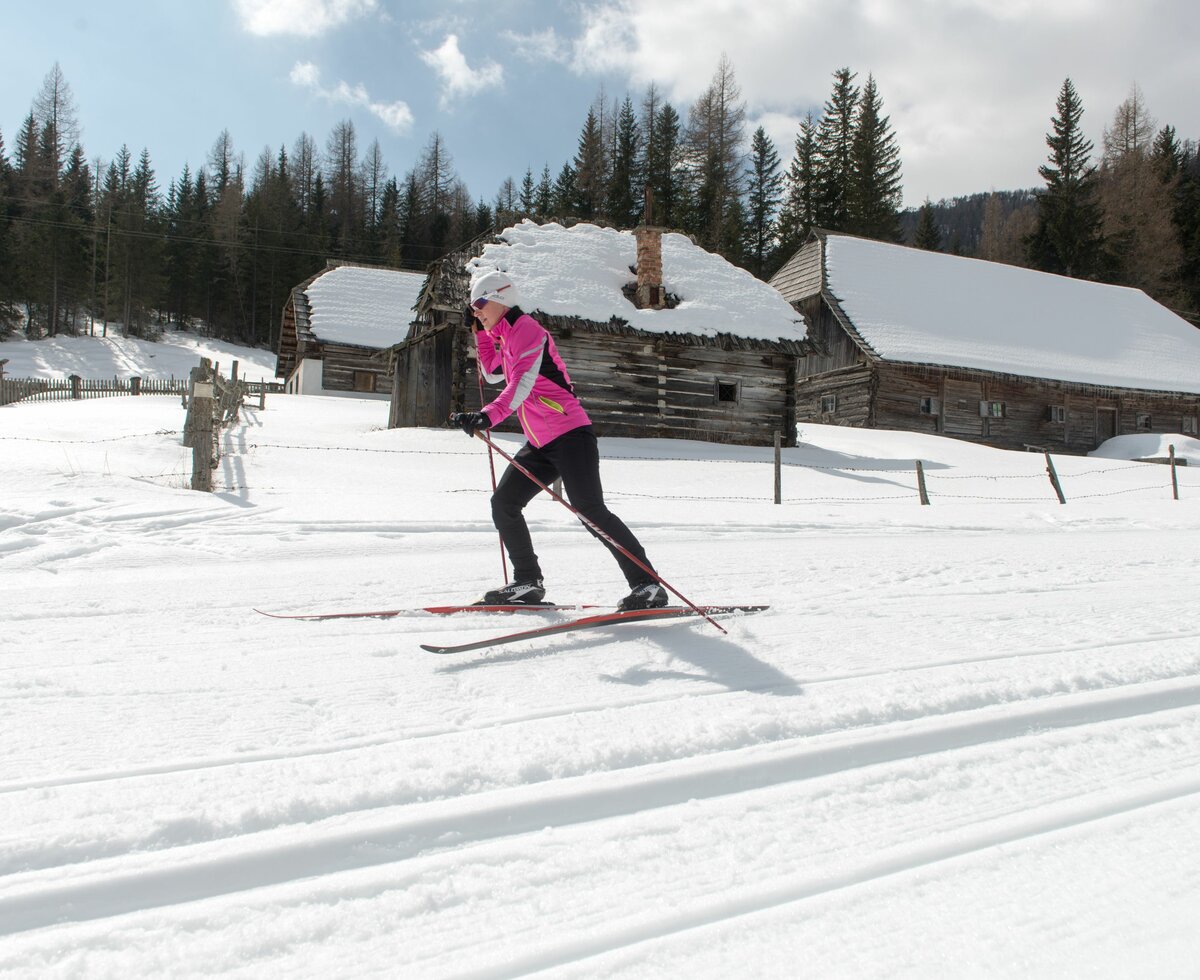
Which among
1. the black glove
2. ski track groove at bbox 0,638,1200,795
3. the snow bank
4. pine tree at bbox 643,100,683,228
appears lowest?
ski track groove at bbox 0,638,1200,795

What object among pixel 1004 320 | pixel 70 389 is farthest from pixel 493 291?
pixel 70 389

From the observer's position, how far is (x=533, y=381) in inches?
150

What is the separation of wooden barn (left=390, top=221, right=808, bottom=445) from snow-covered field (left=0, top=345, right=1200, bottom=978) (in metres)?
12.9

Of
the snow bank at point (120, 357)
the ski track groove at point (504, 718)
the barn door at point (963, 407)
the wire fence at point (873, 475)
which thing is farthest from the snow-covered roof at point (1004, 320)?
the snow bank at point (120, 357)

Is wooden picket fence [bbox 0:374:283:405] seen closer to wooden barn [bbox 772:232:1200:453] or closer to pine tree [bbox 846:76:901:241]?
wooden barn [bbox 772:232:1200:453]

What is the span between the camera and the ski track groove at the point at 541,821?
163 centimetres

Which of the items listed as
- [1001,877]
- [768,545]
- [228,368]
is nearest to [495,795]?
[1001,877]

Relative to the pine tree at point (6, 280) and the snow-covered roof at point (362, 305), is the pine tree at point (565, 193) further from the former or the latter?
the pine tree at point (6, 280)

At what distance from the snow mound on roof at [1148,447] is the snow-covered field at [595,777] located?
2099 cm

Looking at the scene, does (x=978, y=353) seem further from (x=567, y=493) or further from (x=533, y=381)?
(x=533, y=381)

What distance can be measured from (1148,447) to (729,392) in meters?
14.0

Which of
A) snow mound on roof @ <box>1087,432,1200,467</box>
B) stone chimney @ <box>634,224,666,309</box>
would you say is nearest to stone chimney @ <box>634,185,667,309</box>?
stone chimney @ <box>634,224,666,309</box>

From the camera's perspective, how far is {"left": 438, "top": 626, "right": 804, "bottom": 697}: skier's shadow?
2922mm

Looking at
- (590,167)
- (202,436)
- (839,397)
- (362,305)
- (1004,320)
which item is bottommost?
(202,436)
